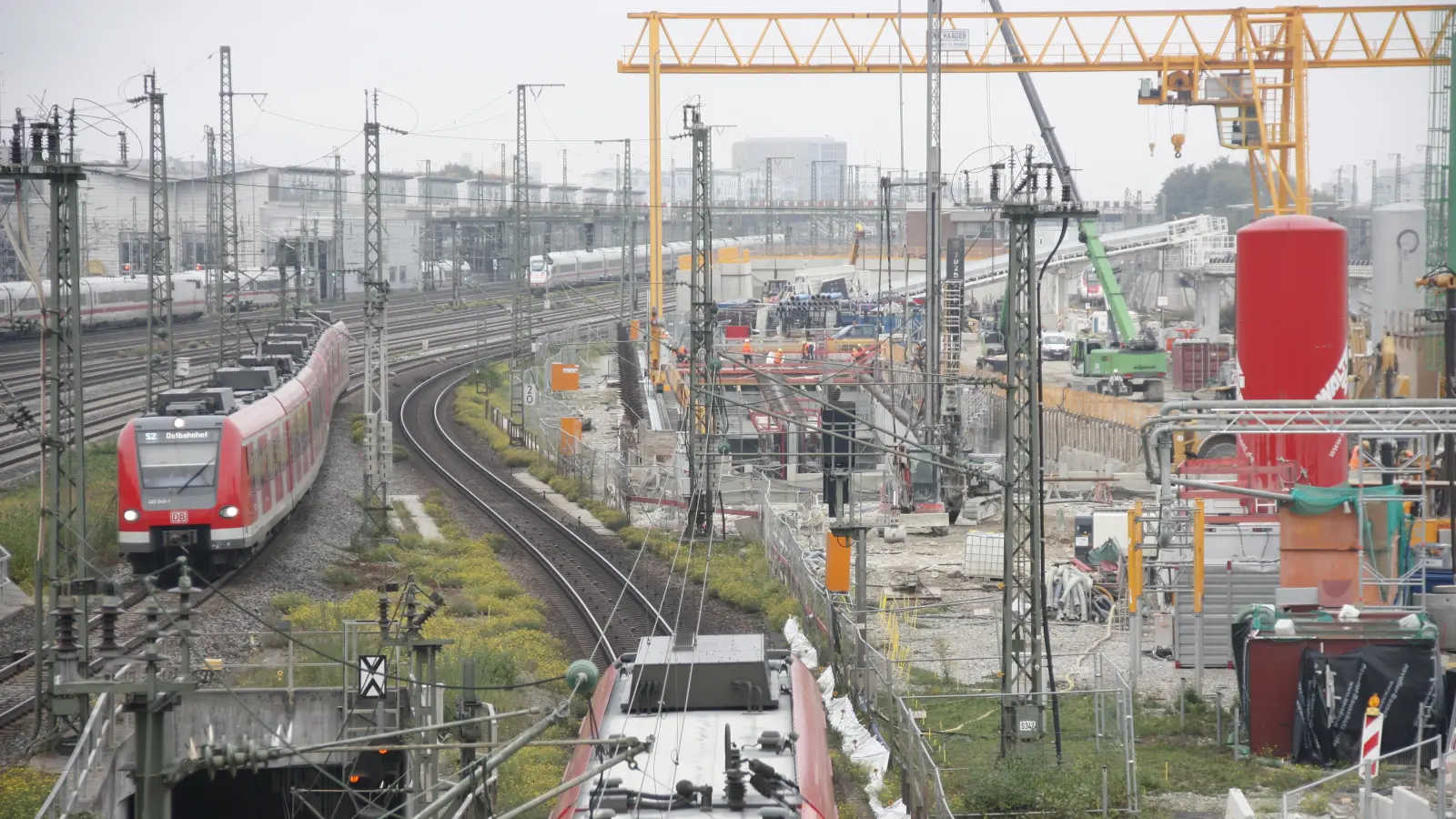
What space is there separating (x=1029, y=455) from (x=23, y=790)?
9.76m

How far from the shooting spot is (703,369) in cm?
3025

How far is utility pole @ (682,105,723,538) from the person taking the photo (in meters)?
27.4

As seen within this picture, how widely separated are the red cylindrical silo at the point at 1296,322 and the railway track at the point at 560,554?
9.07 m

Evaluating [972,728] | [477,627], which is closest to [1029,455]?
[972,728]

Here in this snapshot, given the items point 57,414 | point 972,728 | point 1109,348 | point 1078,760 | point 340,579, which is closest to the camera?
point 1078,760

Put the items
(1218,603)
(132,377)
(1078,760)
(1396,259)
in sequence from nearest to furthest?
(1078,760) → (1218,603) → (1396,259) → (132,377)

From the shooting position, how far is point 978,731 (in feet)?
55.9

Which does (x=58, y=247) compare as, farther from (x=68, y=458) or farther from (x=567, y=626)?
(x=567, y=626)

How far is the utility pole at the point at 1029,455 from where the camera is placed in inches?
600

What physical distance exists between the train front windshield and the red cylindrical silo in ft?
48.0

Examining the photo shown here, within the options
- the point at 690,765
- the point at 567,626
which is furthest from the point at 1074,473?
the point at 690,765

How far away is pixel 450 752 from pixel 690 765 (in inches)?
257

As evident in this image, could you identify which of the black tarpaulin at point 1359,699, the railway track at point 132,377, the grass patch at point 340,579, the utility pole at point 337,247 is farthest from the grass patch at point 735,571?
the utility pole at point 337,247

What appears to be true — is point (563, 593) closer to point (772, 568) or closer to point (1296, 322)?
point (772, 568)
